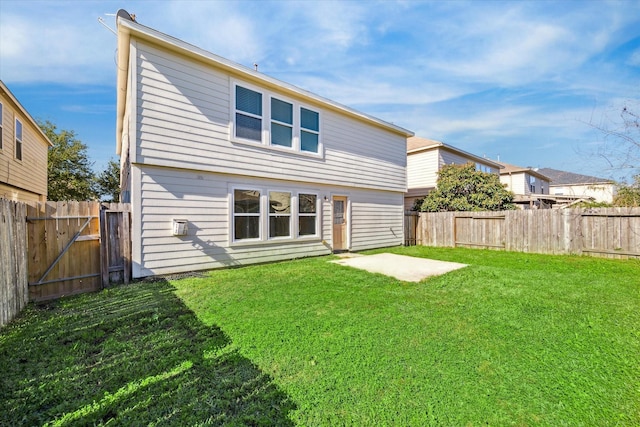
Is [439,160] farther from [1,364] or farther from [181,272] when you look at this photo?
[1,364]

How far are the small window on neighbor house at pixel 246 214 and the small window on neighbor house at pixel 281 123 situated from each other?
67.1 inches

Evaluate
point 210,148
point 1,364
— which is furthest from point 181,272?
point 1,364

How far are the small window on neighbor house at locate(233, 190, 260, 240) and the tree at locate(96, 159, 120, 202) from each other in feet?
67.9

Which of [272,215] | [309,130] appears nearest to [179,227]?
[272,215]

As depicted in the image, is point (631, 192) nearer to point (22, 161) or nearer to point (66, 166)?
point (22, 161)

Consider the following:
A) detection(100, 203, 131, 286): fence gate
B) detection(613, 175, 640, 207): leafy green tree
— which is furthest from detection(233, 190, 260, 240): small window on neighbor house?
detection(613, 175, 640, 207): leafy green tree

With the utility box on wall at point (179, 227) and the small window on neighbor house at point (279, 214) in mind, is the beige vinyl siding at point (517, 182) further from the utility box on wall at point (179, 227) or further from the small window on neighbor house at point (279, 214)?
the utility box on wall at point (179, 227)

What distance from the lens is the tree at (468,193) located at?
1241 cm

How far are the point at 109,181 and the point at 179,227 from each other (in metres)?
21.9

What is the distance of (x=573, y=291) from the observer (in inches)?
187

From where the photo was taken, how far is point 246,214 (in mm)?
7352

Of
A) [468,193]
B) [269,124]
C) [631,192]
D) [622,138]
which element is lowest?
[631,192]

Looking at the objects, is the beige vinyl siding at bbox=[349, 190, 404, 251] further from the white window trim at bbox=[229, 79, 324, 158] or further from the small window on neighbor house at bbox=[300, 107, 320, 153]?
the white window trim at bbox=[229, 79, 324, 158]

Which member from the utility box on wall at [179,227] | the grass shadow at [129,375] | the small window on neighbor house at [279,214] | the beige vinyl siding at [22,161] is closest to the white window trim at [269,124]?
the small window on neighbor house at [279,214]
